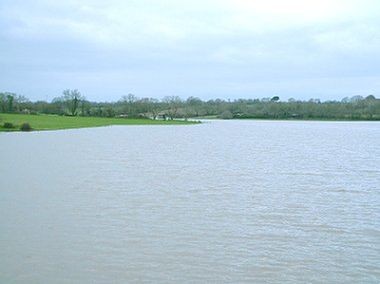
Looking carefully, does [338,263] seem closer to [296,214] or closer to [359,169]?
[296,214]

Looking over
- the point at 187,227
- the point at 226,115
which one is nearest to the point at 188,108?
the point at 226,115

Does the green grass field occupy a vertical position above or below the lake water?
above

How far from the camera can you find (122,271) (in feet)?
26.8

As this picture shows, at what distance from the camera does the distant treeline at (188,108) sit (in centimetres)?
12494

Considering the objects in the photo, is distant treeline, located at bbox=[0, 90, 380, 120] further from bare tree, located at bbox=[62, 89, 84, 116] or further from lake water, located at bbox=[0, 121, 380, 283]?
lake water, located at bbox=[0, 121, 380, 283]

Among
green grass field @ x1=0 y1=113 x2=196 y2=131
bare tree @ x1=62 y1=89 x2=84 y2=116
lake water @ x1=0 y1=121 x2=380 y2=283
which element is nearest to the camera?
lake water @ x1=0 y1=121 x2=380 y2=283

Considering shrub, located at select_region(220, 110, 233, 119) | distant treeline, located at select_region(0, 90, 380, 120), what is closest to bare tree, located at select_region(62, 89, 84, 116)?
distant treeline, located at select_region(0, 90, 380, 120)

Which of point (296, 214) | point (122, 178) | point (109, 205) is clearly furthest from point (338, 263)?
point (122, 178)

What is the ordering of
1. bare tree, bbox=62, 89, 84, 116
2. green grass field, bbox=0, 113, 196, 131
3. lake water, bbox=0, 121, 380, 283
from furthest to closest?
bare tree, bbox=62, 89, 84, 116 < green grass field, bbox=0, 113, 196, 131 < lake water, bbox=0, 121, 380, 283

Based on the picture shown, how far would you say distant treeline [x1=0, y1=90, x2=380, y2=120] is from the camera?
4919 inches

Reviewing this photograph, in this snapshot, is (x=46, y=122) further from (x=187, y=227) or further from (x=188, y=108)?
(x=188, y=108)

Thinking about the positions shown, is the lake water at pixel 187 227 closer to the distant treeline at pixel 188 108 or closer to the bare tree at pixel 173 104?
the distant treeline at pixel 188 108

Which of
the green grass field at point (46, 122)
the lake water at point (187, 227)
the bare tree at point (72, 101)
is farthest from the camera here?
the bare tree at point (72, 101)

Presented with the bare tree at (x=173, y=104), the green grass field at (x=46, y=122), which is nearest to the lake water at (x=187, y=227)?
the green grass field at (x=46, y=122)
